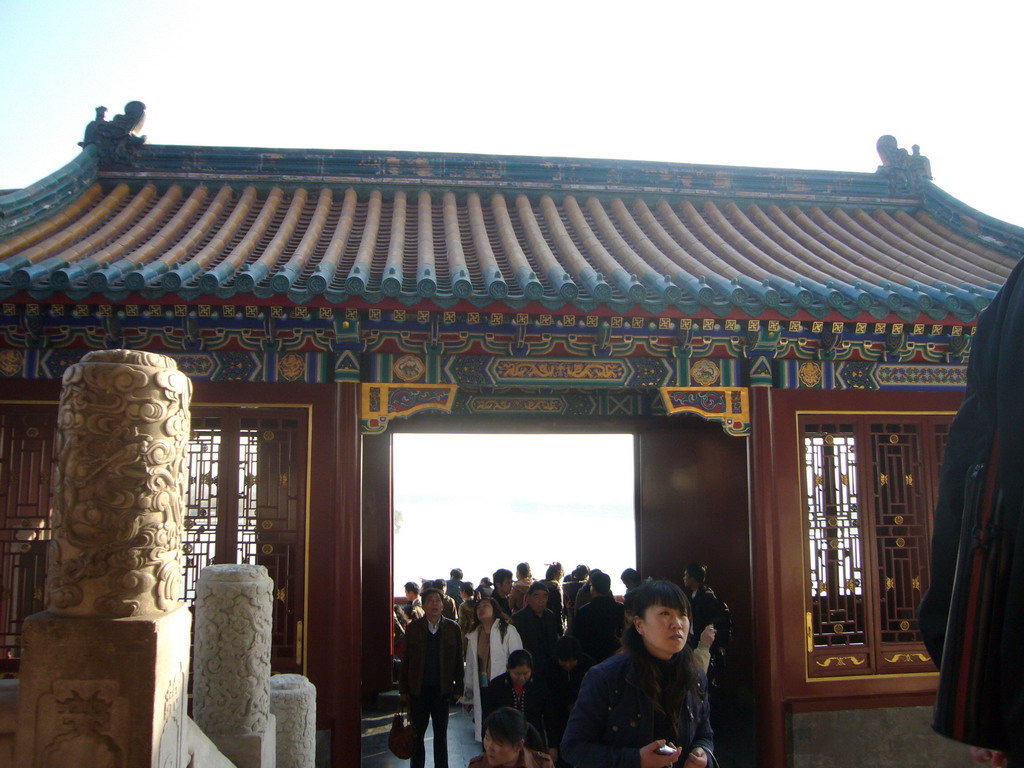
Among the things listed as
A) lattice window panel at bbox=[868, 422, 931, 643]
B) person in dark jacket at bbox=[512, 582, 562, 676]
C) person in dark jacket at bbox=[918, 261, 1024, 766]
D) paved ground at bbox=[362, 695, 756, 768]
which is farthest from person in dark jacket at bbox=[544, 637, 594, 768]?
person in dark jacket at bbox=[918, 261, 1024, 766]

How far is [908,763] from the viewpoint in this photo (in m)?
5.80

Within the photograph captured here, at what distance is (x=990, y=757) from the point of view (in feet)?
5.06

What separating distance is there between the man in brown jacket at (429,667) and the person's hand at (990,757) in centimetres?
434

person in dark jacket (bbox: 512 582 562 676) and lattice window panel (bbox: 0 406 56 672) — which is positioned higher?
lattice window panel (bbox: 0 406 56 672)

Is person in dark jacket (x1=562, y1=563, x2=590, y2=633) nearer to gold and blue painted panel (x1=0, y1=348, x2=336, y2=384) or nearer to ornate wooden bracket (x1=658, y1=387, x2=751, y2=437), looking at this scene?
ornate wooden bracket (x1=658, y1=387, x2=751, y2=437)

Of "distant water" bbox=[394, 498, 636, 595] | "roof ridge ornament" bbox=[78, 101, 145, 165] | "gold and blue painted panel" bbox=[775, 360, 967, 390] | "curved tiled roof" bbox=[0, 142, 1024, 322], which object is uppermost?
"roof ridge ornament" bbox=[78, 101, 145, 165]

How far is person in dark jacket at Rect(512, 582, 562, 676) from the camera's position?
5.76 meters

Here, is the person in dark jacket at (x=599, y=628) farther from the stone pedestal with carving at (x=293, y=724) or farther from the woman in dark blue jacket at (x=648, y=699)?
the woman in dark blue jacket at (x=648, y=699)

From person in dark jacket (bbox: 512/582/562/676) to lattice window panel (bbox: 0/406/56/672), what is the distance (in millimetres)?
3121

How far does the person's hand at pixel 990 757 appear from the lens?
1.50m

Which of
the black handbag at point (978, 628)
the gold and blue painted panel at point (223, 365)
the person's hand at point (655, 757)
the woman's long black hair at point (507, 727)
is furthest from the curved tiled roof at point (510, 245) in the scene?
the black handbag at point (978, 628)

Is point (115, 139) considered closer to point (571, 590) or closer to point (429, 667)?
point (429, 667)

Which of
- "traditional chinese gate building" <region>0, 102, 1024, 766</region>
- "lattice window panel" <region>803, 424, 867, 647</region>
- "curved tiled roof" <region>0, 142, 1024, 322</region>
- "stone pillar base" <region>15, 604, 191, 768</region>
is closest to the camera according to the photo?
"stone pillar base" <region>15, 604, 191, 768</region>

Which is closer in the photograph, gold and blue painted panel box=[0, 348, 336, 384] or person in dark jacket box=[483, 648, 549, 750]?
person in dark jacket box=[483, 648, 549, 750]
